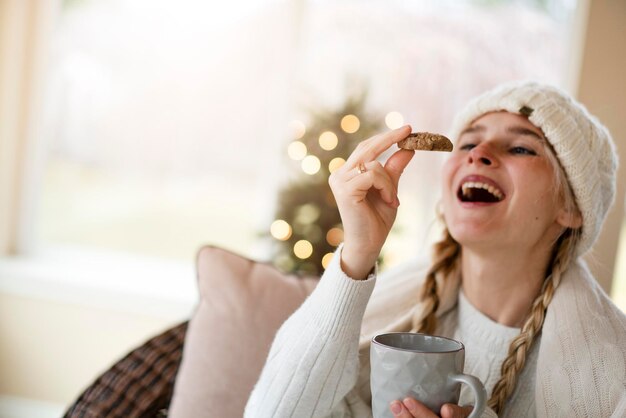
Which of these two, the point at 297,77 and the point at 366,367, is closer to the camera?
the point at 366,367

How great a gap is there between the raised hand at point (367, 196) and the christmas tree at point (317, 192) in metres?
1.75

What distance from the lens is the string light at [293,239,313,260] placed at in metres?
3.08

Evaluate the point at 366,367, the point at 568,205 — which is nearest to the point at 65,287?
the point at 366,367

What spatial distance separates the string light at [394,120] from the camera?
3.53m

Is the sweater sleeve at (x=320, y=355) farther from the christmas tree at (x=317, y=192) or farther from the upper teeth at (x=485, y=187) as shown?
the christmas tree at (x=317, y=192)

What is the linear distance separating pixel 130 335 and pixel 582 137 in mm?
2693

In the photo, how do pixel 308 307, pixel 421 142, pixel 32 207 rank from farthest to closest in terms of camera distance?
pixel 32 207
pixel 308 307
pixel 421 142

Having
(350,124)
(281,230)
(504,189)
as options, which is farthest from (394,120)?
(504,189)

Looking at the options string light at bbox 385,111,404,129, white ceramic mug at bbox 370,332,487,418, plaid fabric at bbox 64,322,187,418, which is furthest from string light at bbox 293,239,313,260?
white ceramic mug at bbox 370,332,487,418

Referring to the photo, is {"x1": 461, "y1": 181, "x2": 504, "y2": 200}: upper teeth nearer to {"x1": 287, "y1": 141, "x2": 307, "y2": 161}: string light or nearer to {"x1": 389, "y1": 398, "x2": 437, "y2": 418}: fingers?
{"x1": 389, "y1": 398, "x2": 437, "y2": 418}: fingers

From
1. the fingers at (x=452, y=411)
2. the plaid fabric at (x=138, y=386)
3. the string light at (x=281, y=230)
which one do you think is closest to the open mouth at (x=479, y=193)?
the fingers at (x=452, y=411)

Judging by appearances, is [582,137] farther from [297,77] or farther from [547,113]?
[297,77]

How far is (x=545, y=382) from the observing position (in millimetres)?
1413

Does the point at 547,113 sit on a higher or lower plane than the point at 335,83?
lower
